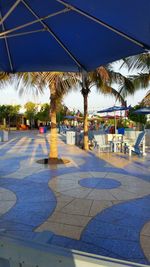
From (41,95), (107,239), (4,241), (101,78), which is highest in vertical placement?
(101,78)

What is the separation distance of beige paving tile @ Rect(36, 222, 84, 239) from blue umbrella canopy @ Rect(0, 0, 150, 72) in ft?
8.20

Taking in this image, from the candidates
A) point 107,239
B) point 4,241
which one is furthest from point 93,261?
point 107,239

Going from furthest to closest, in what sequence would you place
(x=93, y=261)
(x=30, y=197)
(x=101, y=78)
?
1. (x=101, y=78)
2. (x=30, y=197)
3. (x=93, y=261)

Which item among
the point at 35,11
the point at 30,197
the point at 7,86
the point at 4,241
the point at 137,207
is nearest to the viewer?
the point at 4,241

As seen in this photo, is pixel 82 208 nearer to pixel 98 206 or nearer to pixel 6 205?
pixel 98 206

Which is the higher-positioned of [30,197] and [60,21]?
[60,21]

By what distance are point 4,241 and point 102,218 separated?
9.31ft

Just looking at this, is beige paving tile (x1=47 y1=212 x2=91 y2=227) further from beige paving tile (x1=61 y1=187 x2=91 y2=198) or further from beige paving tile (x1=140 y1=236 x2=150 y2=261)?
beige paving tile (x1=61 y1=187 x2=91 y2=198)

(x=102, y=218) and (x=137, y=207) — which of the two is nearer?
(x=102, y=218)

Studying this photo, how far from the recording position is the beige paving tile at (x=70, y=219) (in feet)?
13.7

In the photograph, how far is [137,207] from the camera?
15.9 ft

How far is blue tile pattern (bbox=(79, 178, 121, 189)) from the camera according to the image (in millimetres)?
6277

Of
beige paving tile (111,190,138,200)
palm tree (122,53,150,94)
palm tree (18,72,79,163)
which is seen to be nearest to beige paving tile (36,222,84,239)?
beige paving tile (111,190,138,200)

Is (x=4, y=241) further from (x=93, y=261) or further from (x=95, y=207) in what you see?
(x=95, y=207)
